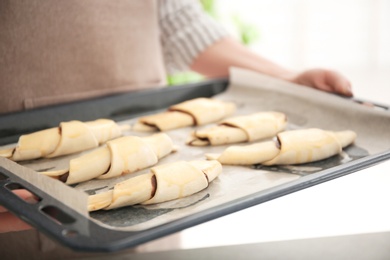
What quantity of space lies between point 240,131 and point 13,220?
0.52 metres

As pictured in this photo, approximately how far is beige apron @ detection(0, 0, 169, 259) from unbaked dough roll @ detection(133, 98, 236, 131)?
16cm

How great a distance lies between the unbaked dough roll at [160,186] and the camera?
81 centimetres

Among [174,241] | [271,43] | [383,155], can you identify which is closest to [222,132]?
[383,155]

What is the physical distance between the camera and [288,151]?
1.00 m

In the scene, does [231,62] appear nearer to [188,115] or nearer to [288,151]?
[188,115]

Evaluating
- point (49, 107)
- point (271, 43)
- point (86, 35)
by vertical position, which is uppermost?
point (86, 35)

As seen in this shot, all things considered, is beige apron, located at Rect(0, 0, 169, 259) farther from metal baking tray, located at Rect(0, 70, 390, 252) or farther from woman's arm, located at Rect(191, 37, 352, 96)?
woman's arm, located at Rect(191, 37, 352, 96)

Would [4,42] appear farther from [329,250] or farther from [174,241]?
[329,250]

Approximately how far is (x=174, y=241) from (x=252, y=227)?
115 millimetres

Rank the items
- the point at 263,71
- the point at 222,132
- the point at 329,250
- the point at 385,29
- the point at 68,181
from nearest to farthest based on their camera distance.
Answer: the point at 329,250 < the point at 68,181 < the point at 222,132 < the point at 263,71 < the point at 385,29

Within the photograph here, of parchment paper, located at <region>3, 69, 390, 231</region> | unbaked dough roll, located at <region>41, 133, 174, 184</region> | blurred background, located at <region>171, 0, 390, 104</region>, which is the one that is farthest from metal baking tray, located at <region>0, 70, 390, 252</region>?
blurred background, located at <region>171, 0, 390, 104</region>

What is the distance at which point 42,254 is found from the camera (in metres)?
0.73

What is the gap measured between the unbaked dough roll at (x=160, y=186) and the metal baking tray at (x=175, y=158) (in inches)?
0.6

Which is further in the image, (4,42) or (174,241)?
(4,42)
